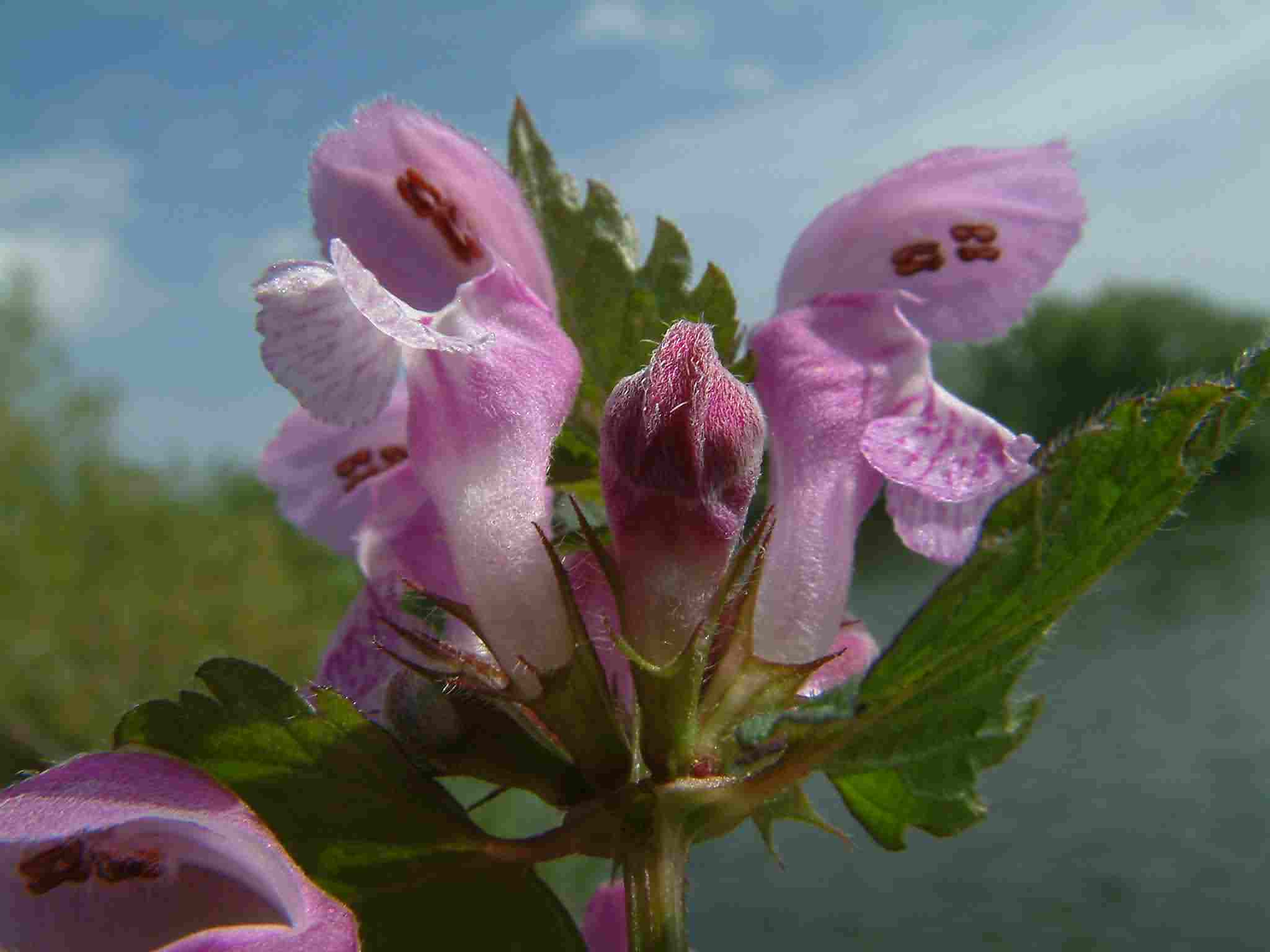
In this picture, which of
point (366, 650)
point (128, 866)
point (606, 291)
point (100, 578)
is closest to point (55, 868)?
point (128, 866)

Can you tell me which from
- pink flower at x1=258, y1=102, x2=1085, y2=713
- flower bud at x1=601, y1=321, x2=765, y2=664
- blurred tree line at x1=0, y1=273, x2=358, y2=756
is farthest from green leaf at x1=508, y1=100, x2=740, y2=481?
blurred tree line at x1=0, y1=273, x2=358, y2=756

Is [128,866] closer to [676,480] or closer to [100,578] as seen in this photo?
[676,480]

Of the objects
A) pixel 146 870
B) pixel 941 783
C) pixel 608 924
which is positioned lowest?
pixel 608 924

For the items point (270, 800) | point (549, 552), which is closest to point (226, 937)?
point (270, 800)

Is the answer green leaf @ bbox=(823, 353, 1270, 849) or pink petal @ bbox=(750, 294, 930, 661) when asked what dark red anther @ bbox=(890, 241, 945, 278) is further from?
green leaf @ bbox=(823, 353, 1270, 849)

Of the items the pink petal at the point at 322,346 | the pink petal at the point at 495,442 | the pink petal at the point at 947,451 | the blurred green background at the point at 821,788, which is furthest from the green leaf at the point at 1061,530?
the blurred green background at the point at 821,788

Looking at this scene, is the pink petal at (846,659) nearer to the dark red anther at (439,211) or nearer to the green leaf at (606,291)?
the green leaf at (606,291)
